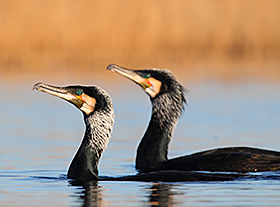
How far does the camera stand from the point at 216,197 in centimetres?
646

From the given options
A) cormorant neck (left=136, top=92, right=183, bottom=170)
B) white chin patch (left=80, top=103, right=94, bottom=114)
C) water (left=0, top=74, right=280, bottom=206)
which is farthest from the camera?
cormorant neck (left=136, top=92, right=183, bottom=170)

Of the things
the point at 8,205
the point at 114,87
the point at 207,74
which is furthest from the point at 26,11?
the point at 8,205

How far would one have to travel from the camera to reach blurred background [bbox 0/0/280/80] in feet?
62.2

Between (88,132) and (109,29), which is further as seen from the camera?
(109,29)

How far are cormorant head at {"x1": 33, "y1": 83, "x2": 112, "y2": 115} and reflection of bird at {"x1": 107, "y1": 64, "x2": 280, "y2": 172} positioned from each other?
104cm

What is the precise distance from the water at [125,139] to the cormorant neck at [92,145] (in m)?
0.20

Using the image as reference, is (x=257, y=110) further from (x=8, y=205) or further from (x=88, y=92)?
(x=8, y=205)

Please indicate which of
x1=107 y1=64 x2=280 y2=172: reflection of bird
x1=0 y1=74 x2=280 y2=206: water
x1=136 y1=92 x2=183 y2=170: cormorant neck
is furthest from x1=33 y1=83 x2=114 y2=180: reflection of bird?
x1=136 y1=92 x2=183 y2=170: cormorant neck

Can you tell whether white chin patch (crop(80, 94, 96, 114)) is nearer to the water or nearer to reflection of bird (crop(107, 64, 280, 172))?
the water

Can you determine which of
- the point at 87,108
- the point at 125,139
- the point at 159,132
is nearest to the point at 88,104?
the point at 87,108

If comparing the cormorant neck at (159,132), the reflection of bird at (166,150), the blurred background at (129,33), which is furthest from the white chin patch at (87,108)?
the blurred background at (129,33)

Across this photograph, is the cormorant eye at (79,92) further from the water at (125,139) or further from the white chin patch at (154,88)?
the white chin patch at (154,88)

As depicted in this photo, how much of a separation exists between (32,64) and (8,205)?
13.8 m

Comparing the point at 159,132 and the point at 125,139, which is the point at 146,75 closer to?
the point at 159,132
